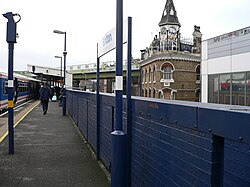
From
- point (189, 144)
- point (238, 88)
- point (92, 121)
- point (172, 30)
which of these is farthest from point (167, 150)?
point (172, 30)

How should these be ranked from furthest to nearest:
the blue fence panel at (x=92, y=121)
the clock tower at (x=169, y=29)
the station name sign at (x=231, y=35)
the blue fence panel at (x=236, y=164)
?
the clock tower at (x=169, y=29) → the station name sign at (x=231, y=35) → the blue fence panel at (x=92, y=121) → the blue fence panel at (x=236, y=164)

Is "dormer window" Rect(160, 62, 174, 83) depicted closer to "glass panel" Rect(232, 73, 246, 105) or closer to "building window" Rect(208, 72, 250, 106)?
"building window" Rect(208, 72, 250, 106)

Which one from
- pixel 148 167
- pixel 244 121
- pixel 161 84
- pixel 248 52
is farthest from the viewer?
pixel 161 84

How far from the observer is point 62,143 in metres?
8.84

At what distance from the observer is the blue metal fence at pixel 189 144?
78.9 inches

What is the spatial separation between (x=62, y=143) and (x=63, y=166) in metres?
2.52

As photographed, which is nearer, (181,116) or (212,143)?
(212,143)

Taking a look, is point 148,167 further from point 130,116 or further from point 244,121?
point 244,121

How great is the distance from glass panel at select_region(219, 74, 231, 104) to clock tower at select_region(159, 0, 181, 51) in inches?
1014

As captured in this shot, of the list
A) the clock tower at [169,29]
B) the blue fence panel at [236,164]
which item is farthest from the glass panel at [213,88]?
the blue fence panel at [236,164]

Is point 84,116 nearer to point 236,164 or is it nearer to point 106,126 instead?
point 106,126

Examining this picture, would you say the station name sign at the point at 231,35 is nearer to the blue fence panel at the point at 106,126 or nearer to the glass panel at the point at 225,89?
the glass panel at the point at 225,89

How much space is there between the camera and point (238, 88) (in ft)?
79.4

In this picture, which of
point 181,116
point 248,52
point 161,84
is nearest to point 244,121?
point 181,116
